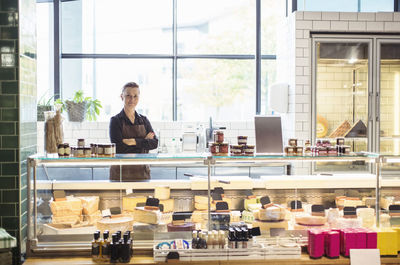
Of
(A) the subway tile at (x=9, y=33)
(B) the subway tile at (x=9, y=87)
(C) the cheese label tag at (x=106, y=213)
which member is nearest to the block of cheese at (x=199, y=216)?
(C) the cheese label tag at (x=106, y=213)

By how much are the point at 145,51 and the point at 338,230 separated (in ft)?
15.2

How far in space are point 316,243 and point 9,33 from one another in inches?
89.3

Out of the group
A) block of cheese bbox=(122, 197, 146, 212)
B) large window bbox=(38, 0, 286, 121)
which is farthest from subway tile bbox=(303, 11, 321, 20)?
block of cheese bbox=(122, 197, 146, 212)

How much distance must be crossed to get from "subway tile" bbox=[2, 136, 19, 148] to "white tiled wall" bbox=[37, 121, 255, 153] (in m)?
3.66

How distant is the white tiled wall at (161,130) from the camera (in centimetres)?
663

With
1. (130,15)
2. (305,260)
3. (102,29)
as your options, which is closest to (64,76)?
(102,29)

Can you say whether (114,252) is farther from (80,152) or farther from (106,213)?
(80,152)

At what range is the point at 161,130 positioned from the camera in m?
6.74

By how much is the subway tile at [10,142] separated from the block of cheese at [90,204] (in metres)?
0.54

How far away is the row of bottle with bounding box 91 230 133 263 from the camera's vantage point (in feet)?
9.11

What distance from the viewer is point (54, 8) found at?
268 inches

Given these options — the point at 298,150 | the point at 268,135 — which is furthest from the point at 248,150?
the point at 268,135

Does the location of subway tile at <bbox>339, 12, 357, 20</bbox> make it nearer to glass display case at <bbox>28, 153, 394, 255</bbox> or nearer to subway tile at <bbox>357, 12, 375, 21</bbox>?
subway tile at <bbox>357, 12, 375, 21</bbox>

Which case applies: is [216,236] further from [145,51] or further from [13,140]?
[145,51]
